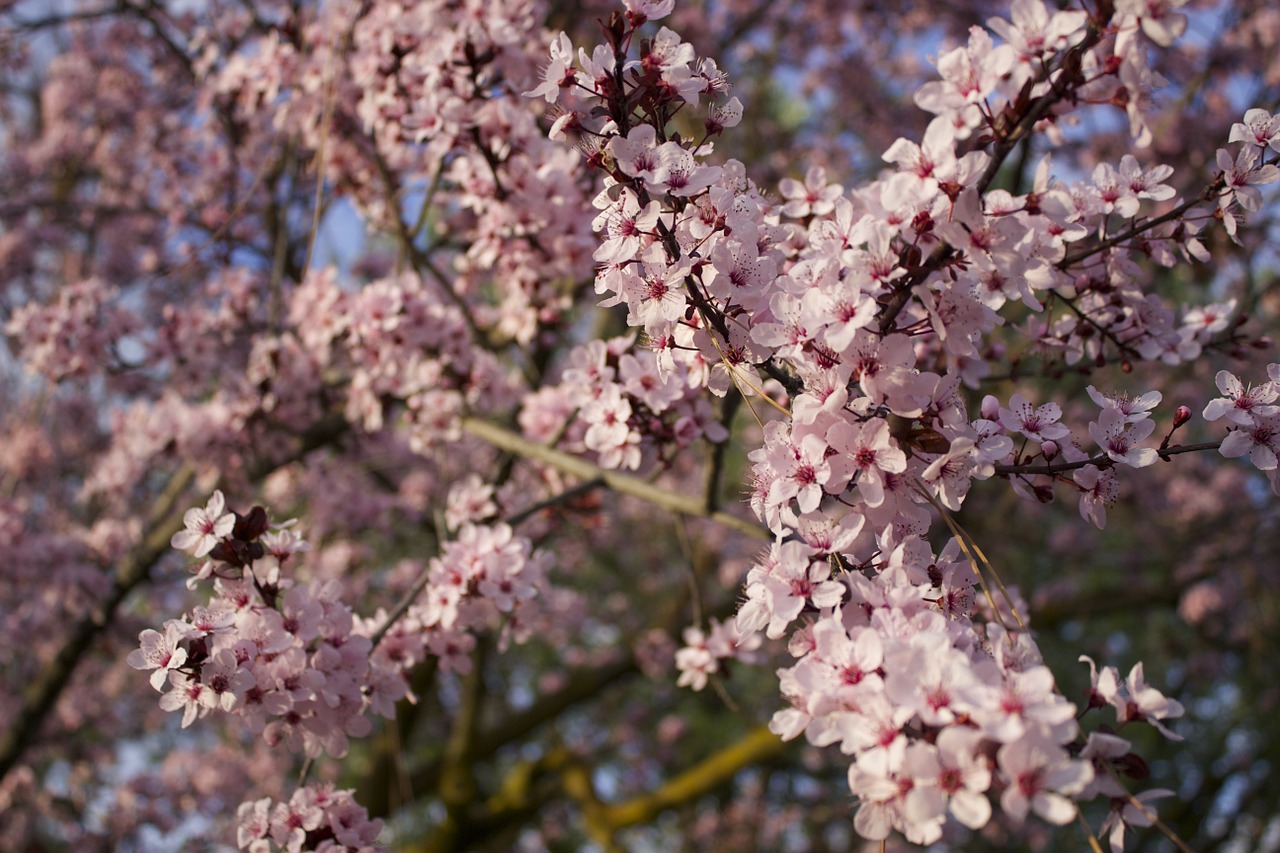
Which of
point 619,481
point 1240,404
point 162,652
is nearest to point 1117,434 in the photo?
point 1240,404

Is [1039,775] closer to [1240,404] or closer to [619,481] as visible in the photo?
[1240,404]

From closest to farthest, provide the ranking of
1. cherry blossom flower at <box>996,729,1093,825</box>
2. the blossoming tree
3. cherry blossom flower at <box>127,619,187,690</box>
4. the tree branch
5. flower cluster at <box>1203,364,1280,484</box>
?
1. cherry blossom flower at <box>996,729,1093,825</box>
2. the blossoming tree
3. flower cluster at <box>1203,364,1280,484</box>
4. cherry blossom flower at <box>127,619,187,690</box>
5. the tree branch

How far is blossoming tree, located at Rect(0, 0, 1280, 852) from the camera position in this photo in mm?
1444

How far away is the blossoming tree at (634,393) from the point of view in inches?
56.9

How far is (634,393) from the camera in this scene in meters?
2.46

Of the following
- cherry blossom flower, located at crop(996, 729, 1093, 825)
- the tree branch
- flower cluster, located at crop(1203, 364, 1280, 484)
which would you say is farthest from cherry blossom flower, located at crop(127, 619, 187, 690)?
flower cluster, located at crop(1203, 364, 1280, 484)

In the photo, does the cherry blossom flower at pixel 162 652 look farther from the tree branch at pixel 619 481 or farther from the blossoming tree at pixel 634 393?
the tree branch at pixel 619 481

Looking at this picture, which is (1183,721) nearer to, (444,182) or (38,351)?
(444,182)

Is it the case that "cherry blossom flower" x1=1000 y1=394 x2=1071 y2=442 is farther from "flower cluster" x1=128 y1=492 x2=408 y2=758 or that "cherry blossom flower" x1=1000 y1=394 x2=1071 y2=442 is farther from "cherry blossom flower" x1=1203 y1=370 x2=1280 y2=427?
"flower cluster" x1=128 y1=492 x2=408 y2=758

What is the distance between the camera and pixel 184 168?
5094mm

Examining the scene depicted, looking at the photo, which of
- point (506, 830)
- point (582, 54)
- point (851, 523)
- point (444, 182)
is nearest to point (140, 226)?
point (444, 182)

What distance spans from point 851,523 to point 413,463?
179 inches

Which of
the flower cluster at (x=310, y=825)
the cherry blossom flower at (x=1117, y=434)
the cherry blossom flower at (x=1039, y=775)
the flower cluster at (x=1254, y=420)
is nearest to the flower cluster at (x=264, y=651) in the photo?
the flower cluster at (x=310, y=825)

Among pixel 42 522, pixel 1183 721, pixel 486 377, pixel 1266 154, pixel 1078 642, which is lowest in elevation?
pixel 1183 721
